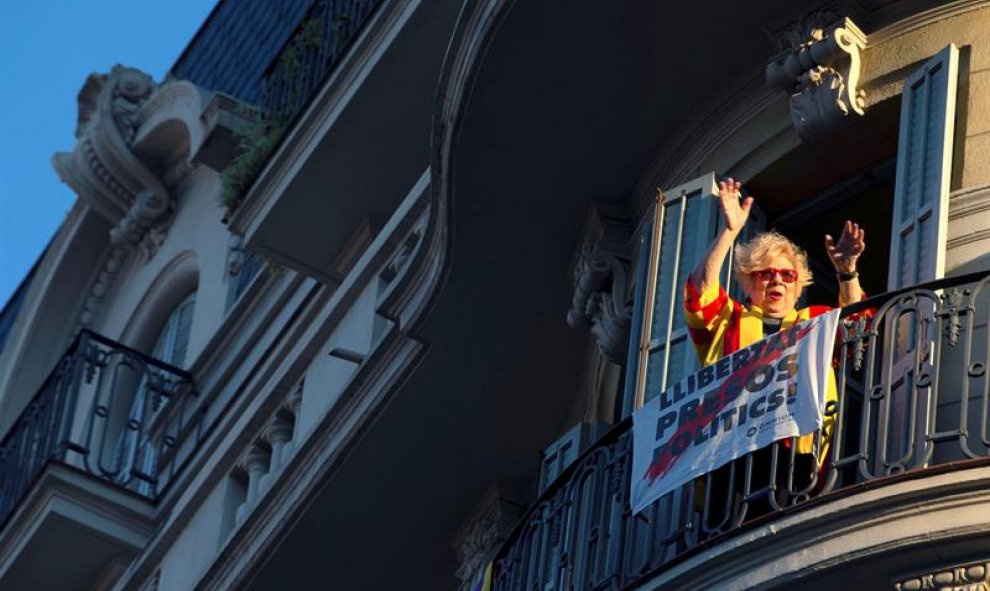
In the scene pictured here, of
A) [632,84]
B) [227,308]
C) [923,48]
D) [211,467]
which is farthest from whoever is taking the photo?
[227,308]

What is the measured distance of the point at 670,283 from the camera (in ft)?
44.9

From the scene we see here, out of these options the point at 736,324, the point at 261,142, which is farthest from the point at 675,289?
the point at 261,142

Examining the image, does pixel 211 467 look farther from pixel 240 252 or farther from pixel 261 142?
pixel 240 252

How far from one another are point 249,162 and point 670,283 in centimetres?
669

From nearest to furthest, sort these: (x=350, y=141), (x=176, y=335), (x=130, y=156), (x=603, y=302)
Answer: (x=603, y=302)
(x=350, y=141)
(x=176, y=335)
(x=130, y=156)

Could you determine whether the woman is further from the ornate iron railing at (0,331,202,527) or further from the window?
the window

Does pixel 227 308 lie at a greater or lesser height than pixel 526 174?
greater

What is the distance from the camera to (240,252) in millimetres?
21969

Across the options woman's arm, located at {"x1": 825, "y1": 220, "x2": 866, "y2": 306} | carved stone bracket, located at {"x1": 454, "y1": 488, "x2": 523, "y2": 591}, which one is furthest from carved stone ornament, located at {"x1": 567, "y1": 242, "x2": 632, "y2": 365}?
woman's arm, located at {"x1": 825, "y1": 220, "x2": 866, "y2": 306}

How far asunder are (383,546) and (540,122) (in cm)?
275

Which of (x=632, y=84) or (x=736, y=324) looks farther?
(x=632, y=84)

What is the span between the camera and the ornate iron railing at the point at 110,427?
19.9 meters

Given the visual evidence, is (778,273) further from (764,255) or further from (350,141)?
(350,141)

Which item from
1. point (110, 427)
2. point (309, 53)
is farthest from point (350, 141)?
point (110, 427)
